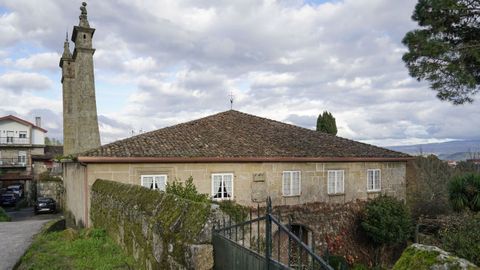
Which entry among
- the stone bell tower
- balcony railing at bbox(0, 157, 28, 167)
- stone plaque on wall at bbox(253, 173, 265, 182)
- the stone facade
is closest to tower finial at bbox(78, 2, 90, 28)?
the stone bell tower

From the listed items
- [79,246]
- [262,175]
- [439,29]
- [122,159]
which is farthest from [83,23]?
[439,29]

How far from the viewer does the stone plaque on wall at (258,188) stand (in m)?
16.3

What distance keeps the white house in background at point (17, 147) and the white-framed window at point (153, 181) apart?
123ft

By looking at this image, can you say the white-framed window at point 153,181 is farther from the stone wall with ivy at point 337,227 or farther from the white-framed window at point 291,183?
the white-framed window at point 291,183

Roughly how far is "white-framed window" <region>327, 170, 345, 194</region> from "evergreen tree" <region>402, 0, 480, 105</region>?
8.12m

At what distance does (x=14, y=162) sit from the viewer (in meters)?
47.8

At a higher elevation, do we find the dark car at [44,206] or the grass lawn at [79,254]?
the grass lawn at [79,254]

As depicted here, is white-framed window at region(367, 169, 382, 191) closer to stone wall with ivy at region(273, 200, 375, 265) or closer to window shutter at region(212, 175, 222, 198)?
stone wall with ivy at region(273, 200, 375, 265)

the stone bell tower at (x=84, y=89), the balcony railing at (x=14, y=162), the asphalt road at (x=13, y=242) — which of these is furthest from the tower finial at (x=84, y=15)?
the balcony railing at (x=14, y=162)

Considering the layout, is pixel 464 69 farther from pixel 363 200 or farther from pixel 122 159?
pixel 122 159

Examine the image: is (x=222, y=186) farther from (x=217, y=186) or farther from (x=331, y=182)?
(x=331, y=182)

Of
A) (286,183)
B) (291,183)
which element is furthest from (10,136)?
(291,183)

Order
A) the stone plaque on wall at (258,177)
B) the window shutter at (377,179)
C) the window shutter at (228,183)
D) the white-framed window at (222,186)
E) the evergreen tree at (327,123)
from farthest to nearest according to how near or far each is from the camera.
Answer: the evergreen tree at (327,123), the window shutter at (377,179), the stone plaque on wall at (258,177), the window shutter at (228,183), the white-framed window at (222,186)

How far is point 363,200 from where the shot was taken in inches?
744
